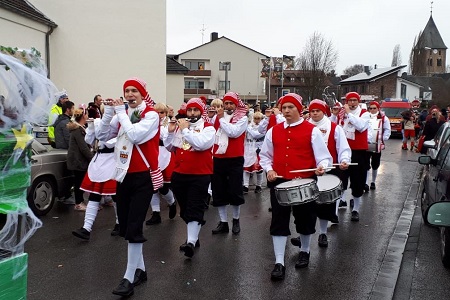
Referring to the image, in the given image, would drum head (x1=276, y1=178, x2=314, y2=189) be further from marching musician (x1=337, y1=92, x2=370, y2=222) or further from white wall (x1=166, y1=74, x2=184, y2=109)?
white wall (x1=166, y1=74, x2=184, y2=109)

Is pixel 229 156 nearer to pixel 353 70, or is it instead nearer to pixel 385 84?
pixel 385 84

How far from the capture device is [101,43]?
2109 centimetres

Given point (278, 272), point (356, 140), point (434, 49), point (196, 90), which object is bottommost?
point (278, 272)

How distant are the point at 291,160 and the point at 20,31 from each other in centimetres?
1531

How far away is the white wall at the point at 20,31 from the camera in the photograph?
1627cm

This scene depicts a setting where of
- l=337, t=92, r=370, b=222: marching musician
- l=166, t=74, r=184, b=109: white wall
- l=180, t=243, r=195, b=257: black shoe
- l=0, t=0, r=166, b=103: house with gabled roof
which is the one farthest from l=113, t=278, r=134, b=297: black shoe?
l=166, t=74, r=184, b=109: white wall

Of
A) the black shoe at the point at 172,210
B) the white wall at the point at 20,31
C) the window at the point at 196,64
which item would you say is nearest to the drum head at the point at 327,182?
the black shoe at the point at 172,210

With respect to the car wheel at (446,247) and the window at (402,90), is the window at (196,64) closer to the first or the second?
the window at (402,90)

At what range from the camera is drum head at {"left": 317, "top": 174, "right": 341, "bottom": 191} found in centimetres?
543

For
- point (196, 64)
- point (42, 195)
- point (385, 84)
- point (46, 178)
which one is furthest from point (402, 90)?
point (42, 195)

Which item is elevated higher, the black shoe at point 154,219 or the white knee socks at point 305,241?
the white knee socks at point 305,241

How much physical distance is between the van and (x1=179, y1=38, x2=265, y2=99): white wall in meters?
40.6

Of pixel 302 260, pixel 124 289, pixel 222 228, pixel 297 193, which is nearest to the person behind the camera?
pixel 124 289

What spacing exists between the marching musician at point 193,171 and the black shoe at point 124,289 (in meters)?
1.23
